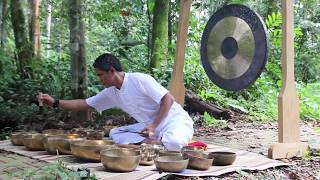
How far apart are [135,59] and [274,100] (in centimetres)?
292

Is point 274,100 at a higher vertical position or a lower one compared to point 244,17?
lower

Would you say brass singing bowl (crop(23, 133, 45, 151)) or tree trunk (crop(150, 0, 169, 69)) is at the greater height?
tree trunk (crop(150, 0, 169, 69))

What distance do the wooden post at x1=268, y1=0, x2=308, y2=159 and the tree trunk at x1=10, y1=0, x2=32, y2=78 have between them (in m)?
4.30

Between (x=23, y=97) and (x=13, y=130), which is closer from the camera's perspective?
(x=13, y=130)

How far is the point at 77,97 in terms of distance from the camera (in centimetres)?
552

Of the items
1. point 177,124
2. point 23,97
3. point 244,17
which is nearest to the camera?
point 177,124

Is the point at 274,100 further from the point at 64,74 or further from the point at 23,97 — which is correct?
the point at 23,97

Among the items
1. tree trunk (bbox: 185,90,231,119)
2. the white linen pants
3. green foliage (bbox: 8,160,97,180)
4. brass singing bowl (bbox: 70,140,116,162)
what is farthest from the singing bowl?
tree trunk (bbox: 185,90,231,119)

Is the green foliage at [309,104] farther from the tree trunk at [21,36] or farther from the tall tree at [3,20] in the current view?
the tall tree at [3,20]

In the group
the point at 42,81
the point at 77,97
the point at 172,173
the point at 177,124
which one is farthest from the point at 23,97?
the point at 172,173

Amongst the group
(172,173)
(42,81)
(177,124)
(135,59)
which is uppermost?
(135,59)

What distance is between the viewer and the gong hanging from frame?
4.64 metres

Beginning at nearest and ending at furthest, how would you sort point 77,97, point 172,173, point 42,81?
point 172,173, point 77,97, point 42,81

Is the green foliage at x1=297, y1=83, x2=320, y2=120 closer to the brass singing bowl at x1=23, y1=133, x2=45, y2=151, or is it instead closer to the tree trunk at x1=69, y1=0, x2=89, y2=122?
the tree trunk at x1=69, y1=0, x2=89, y2=122
